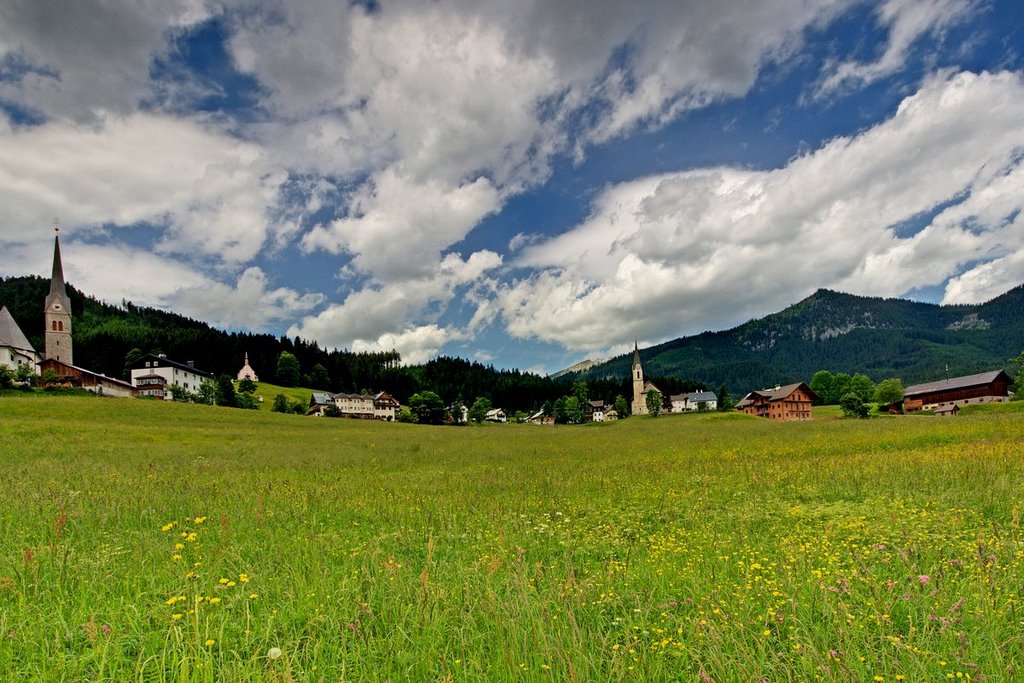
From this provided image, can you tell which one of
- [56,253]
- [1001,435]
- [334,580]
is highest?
[56,253]

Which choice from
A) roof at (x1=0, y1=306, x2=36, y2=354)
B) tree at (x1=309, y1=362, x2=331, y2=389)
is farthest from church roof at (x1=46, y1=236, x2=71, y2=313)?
tree at (x1=309, y1=362, x2=331, y2=389)

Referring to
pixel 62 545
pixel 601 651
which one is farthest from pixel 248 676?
pixel 62 545

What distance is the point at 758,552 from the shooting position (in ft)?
25.3

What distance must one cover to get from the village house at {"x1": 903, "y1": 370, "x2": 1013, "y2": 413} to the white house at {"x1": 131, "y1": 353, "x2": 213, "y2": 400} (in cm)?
17225

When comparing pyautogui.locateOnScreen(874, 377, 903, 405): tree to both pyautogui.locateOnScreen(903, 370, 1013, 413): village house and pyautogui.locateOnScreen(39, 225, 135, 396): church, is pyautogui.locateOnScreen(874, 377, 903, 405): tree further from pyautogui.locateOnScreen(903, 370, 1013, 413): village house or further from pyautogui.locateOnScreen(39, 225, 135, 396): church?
pyautogui.locateOnScreen(39, 225, 135, 396): church

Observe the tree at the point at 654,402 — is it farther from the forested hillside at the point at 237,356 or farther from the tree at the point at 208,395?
the tree at the point at 208,395

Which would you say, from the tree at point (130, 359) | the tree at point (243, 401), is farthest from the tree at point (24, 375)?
the tree at point (130, 359)

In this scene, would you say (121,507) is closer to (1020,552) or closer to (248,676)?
(248,676)

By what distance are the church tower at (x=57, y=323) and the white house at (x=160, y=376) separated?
14.4m

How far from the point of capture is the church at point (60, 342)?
87.5m

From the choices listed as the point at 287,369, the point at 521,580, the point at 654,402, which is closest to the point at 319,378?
the point at 287,369

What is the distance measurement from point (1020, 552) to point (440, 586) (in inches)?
304

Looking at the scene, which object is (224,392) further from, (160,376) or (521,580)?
(521,580)

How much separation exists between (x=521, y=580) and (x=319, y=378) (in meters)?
170
